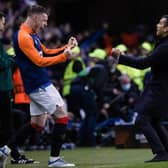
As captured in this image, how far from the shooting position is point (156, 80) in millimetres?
11188

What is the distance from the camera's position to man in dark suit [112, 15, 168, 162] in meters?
10.9

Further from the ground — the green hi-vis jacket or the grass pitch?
the green hi-vis jacket

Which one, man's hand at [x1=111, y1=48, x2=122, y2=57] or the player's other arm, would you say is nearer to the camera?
the player's other arm

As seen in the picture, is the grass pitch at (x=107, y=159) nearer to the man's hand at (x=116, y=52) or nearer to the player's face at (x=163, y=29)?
the man's hand at (x=116, y=52)

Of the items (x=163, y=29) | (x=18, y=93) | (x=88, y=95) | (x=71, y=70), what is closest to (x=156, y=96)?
(x=163, y=29)

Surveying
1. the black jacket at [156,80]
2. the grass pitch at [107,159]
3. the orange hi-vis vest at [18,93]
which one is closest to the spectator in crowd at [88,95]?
the grass pitch at [107,159]

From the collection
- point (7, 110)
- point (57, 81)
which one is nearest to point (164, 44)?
point (7, 110)

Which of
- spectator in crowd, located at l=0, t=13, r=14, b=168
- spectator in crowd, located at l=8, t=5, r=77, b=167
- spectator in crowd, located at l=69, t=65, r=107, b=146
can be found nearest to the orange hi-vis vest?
spectator in crowd, located at l=69, t=65, r=107, b=146

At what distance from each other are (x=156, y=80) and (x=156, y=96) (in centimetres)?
25

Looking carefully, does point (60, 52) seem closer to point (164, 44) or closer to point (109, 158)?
point (164, 44)

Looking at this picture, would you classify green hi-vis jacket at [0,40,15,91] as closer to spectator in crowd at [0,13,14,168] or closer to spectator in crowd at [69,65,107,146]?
spectator in crowd at [0,13,14,168]

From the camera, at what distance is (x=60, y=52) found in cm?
1130

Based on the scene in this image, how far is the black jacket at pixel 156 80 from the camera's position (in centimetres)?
1095

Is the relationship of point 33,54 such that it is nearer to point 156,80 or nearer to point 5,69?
point 5,69
